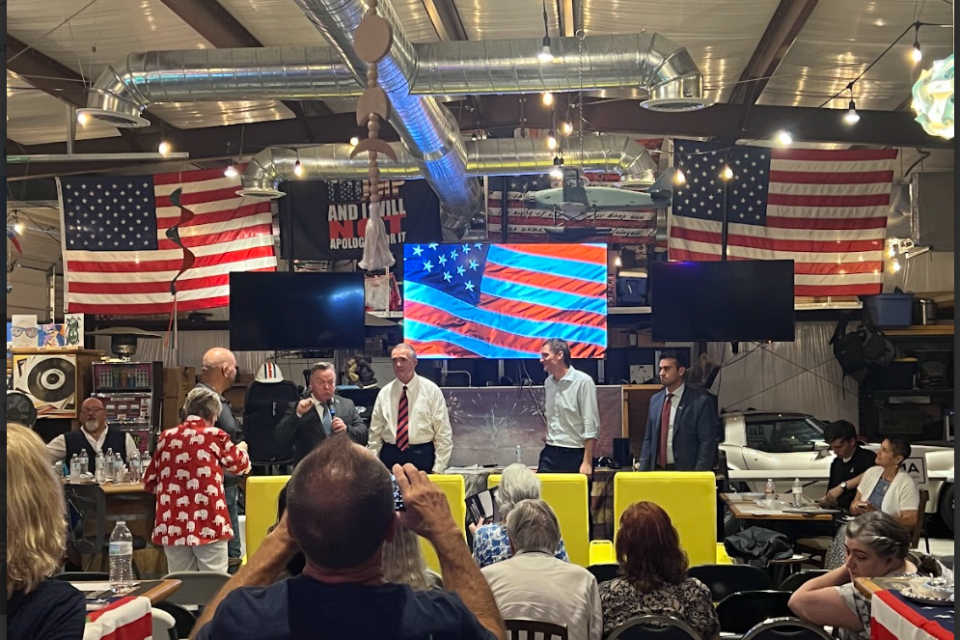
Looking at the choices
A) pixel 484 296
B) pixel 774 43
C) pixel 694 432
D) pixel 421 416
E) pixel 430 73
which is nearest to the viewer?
pixel 430 73

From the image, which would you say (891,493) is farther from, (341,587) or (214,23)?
(214,23)

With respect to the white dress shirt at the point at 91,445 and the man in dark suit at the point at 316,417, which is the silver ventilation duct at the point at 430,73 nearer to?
the man in dark suit at the point at 316,417

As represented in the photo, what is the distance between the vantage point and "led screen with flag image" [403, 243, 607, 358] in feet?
36.4

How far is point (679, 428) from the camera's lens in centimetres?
767

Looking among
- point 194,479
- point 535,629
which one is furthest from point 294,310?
point 535,629

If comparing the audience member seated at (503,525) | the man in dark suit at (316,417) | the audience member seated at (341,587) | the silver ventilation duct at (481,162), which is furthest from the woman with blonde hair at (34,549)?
the silver ventilation duct at (481,162)

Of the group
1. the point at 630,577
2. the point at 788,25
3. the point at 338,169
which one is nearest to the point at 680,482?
the point at 630,577

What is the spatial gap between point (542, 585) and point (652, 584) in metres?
0.52

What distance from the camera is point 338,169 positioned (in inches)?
440

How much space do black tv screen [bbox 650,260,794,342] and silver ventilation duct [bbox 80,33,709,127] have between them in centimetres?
243

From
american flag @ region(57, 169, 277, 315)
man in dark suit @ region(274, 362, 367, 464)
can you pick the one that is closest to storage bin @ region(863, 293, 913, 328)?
american flag @ region(57, 169, 277, 315)

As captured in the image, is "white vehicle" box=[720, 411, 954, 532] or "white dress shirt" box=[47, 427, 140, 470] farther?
"white vehicle" box=[720, 411, 954, 532]

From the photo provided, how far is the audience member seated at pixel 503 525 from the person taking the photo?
442 cm

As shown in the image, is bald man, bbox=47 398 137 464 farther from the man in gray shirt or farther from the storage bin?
the storage bin
